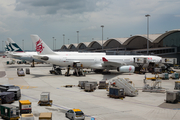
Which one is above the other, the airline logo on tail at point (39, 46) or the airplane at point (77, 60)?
the airline logo on tail at point (39, 46)

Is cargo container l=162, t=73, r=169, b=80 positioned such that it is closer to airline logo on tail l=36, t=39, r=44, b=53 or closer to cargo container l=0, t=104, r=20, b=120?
airline logo on tail l=36, t=39, r=44, b=53

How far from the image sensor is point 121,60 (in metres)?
51.8

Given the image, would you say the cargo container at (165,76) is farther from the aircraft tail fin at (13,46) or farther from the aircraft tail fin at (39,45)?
the aircraft tail fin at (13,46)

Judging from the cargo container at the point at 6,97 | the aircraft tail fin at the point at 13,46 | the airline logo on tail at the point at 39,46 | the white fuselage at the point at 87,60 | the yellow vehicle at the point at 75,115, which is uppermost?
the aircraft tail fin at the point at 13,46

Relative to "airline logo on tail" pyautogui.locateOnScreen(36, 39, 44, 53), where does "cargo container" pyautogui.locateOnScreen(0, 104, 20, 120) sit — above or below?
below

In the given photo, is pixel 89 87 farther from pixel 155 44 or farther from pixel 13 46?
pixel 155 44

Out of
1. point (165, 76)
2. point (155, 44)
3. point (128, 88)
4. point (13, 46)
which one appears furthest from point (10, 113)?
point (155, 44)

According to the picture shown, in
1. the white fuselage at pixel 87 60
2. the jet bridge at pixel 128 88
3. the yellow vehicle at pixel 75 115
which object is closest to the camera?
the yellow vehicle at pixel 75 115

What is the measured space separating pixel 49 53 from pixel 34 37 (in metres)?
5.08

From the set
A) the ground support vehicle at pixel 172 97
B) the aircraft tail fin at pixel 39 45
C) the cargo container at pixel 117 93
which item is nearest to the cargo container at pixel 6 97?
the cargo container at pixel 117 93

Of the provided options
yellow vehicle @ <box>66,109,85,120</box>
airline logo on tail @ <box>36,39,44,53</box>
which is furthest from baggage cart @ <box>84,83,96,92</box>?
airline logo on tail @ <box>36,39,44,53</box>

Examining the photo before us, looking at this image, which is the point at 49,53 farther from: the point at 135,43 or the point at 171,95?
the point at 135,43

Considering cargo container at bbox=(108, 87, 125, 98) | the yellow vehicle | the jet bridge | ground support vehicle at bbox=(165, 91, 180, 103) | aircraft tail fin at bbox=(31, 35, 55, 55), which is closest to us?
the yellow vehicle

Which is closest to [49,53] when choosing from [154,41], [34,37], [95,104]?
[34,37]
